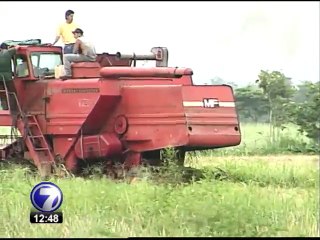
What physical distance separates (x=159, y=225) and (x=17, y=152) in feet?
13.8

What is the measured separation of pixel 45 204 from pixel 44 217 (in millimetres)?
168

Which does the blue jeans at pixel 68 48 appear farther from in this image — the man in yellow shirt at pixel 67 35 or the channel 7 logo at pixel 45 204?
the channel 7 logo at pixel 45 204

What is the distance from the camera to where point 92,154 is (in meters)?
9.52

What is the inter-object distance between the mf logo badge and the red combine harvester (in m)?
0.01

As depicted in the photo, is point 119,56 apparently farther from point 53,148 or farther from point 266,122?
point 266,122

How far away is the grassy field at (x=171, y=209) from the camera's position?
6.00 m

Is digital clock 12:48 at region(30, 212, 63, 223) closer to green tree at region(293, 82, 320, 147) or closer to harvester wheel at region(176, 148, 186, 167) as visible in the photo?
harvester wheel at region(176, 148, 186, 167)

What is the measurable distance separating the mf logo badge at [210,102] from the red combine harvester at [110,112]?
0.01 meters

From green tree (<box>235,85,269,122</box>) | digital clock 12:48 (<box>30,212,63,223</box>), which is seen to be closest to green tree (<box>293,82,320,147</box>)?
green tree (<box>235,85,269,122</box>)

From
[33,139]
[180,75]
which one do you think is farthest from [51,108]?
[180,75]

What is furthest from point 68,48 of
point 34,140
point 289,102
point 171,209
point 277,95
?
point 277,95

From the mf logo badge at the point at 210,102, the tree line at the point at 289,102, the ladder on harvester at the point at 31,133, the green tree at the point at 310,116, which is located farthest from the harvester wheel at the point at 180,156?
the green tree at the point at 310,116

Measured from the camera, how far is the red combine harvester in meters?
9.03

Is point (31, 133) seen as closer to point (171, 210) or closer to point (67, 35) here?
point (67, 35)
